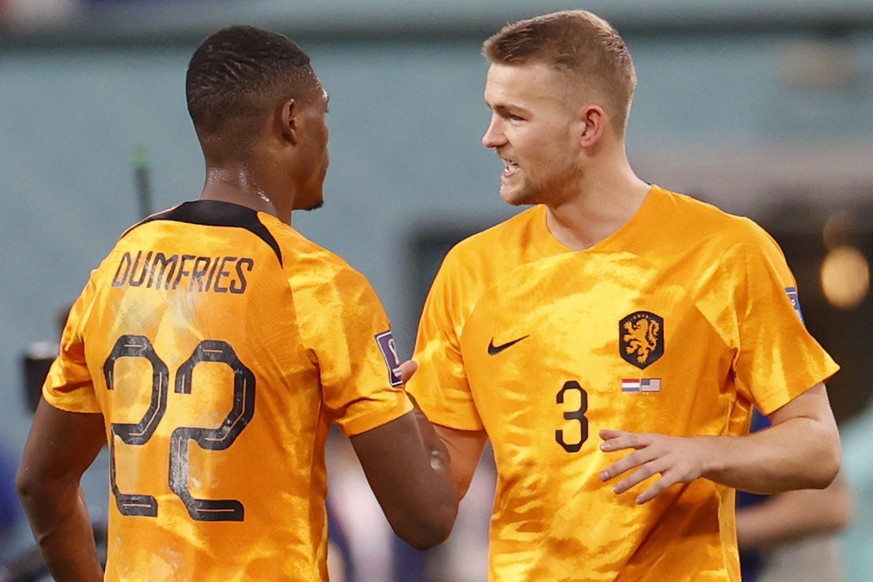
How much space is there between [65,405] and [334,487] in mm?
3343

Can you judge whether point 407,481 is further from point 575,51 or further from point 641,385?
point 575,51

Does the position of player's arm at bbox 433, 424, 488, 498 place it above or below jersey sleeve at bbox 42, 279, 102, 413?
below

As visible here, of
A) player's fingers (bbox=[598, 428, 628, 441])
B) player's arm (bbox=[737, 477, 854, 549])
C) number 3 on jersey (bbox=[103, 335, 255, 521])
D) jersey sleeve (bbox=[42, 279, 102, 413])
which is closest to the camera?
number 3 on jersey (bbox=[103, 335, 255, 521])

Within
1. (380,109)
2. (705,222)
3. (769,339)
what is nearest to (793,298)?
(769,339)

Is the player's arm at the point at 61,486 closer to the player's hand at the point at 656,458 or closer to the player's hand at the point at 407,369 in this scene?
the player's hand at the point at 407,369

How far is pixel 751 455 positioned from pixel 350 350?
84cm

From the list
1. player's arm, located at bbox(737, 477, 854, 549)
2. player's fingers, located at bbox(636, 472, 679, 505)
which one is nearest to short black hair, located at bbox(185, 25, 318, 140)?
player's fingers, located at bbox(636, 472, 679, 505)

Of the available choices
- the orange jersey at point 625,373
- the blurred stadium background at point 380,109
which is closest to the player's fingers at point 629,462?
the orange jersey at point 625,373

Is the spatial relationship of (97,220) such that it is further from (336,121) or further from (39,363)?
(39,363)

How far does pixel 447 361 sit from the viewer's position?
3754mm

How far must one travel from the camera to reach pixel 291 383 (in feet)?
10.3

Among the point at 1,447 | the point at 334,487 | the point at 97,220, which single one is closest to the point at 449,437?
the point at 334,487

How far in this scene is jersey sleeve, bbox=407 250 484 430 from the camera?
12.3 feet

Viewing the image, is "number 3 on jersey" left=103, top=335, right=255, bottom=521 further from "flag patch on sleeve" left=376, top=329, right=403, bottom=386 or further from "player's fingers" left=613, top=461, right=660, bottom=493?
"player's fingers" left=613, top=461, right=660, bottom=493
